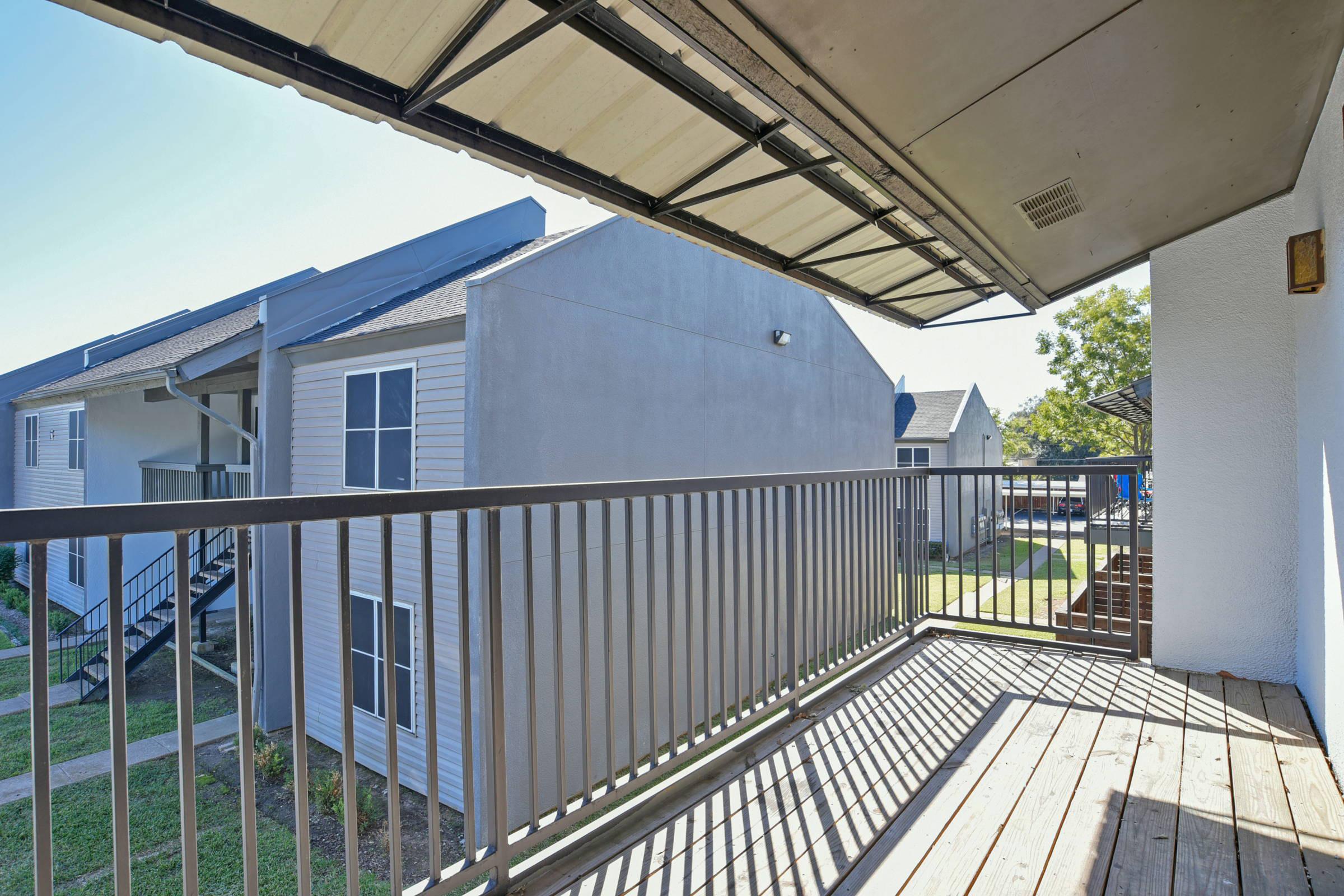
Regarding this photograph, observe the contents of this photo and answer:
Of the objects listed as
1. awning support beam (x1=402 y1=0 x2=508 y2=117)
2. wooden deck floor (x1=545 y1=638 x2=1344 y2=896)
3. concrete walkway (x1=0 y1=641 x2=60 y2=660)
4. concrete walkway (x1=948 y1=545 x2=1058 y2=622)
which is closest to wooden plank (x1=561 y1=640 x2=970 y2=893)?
wooden deck floor (x1=545 y1=638 x2=1344 y2=896)

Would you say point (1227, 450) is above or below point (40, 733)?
above

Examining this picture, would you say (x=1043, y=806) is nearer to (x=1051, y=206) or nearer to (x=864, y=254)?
(x=1051, y=206)

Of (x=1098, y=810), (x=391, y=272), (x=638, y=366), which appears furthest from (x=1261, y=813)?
(x=391, y=272)

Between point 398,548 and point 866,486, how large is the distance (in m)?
4.77

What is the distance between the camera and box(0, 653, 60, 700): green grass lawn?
319 inches

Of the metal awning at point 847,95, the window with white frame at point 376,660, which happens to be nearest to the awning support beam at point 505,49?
the metal awning at point 847,95

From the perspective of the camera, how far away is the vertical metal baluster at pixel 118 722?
998 mm

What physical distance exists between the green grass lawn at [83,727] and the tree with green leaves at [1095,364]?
18.2 m

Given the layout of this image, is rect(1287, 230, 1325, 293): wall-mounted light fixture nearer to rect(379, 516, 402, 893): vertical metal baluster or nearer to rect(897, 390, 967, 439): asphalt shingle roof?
rect(379, 516, 402, 893): vertical metal baluster

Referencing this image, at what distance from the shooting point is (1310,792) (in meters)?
2.03

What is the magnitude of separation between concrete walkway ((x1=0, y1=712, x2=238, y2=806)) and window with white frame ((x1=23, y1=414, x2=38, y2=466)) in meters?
10.6

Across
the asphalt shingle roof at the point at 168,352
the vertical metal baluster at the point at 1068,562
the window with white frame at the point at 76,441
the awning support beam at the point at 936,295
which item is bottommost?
the vertical metal baluster at the point at 1068,562

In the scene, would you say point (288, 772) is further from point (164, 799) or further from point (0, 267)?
point (0, 267)

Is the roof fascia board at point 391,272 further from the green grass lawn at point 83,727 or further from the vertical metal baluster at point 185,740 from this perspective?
the vertical metal baluster at point 185,740
